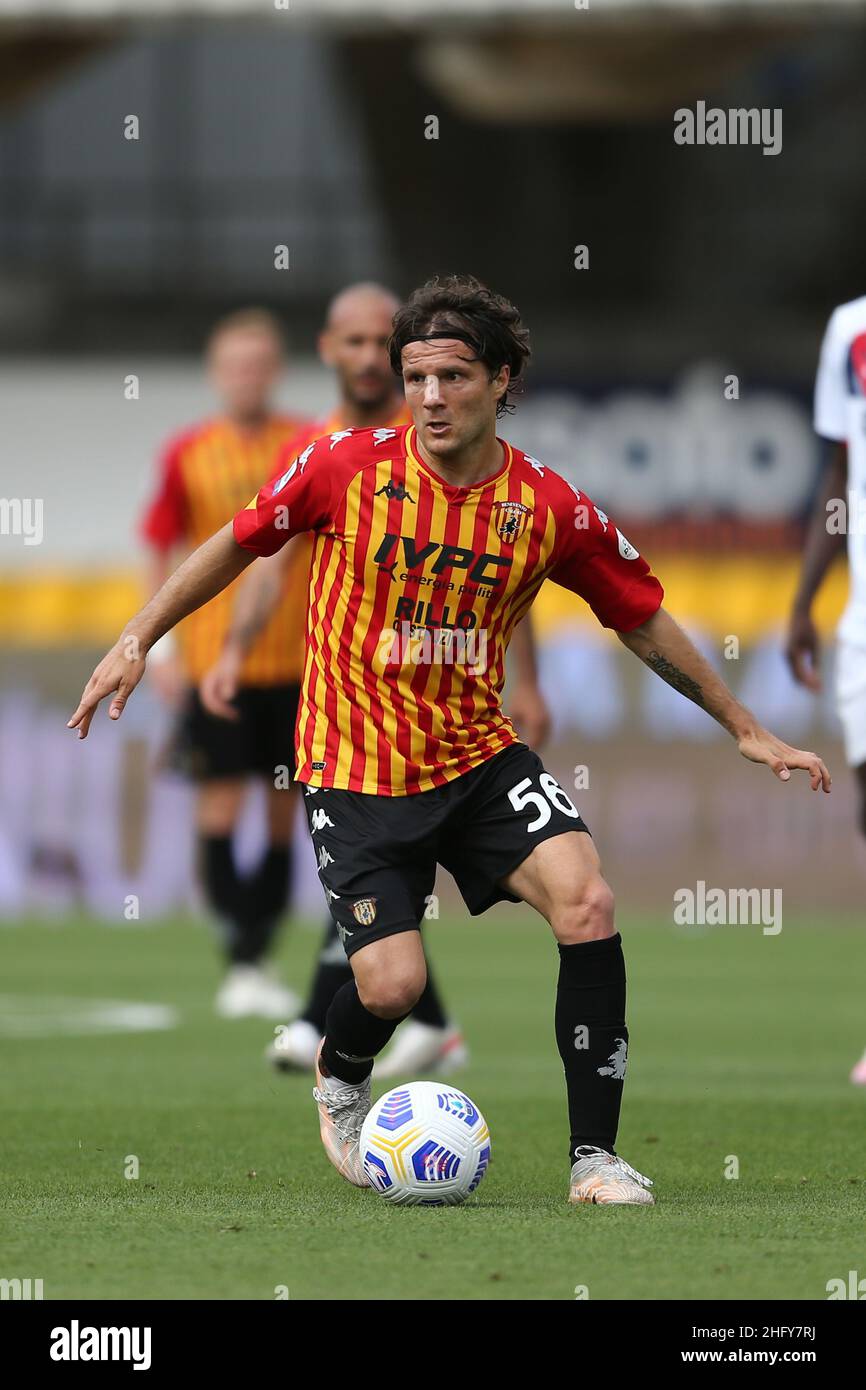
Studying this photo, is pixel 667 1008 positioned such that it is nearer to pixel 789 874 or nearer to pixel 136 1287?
pixel 789 874

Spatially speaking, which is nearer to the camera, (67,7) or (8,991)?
(8,991)

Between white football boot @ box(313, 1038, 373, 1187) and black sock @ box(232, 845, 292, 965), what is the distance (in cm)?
405

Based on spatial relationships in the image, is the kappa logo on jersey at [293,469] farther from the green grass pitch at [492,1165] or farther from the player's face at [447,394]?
the green grass pitch at [492,1165]

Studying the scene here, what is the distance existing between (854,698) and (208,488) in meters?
3.55

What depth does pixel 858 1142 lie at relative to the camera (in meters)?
6.32

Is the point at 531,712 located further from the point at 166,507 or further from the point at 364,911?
the point at 166,507

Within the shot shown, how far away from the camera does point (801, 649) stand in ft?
25.5

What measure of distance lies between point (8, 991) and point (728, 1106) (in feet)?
15.1

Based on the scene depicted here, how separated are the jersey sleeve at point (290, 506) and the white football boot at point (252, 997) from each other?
444 cm

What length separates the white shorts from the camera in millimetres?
7668

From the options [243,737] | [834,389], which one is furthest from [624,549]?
[243,737]

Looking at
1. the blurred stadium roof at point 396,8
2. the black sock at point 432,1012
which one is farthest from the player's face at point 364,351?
the blurred stadium roof at point 396,8

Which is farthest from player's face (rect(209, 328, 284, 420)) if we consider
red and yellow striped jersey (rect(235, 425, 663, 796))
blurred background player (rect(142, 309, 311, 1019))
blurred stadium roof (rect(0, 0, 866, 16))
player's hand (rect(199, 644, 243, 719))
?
blurred stadium roof (rect(0, 0, 866, 16))
